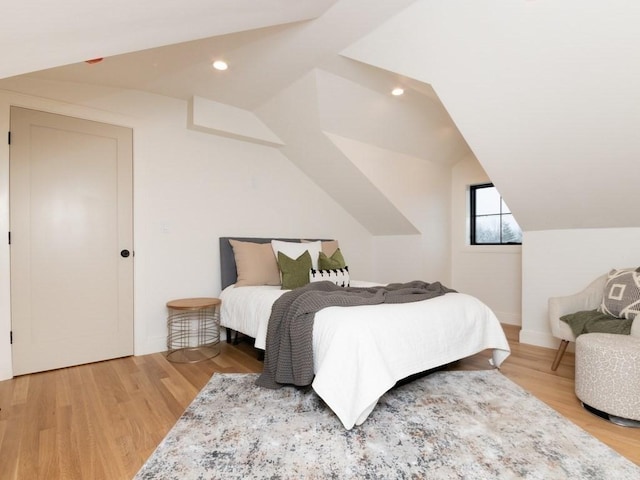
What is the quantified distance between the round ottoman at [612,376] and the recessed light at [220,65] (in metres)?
3.16

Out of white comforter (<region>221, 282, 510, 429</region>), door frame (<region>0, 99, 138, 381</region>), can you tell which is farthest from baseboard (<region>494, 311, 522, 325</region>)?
door frame (<region>0, 99, 138, 381</region>)

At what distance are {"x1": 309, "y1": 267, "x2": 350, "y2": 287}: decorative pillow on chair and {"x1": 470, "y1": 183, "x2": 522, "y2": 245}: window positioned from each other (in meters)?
2.23

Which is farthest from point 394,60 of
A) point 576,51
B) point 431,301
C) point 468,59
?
point 431,301

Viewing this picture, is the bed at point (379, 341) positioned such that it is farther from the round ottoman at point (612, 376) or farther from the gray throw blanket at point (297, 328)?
the round ottoman at point (612, 376)

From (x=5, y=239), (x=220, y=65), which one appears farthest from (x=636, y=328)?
(x=5, y=239)

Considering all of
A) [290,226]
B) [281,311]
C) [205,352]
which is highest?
[290,226]

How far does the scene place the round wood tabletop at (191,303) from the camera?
2.93m

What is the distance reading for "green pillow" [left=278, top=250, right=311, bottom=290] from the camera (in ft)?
10.4

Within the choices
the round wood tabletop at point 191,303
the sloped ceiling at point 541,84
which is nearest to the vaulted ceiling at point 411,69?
the sloped ceiling at point 541,84

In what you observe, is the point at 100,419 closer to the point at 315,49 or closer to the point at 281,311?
the point at 281,311

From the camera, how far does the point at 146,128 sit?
3189 millimetres

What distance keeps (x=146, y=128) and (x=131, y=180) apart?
1.66 feet

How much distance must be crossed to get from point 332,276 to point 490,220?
2467mm

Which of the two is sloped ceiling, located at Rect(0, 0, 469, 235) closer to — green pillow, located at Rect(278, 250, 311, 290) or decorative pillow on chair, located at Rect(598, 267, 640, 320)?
green pillow, located at Rect(278, 250, 311, 290)
